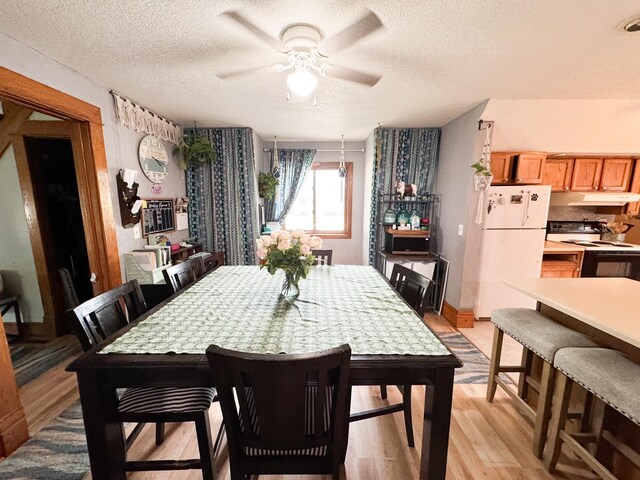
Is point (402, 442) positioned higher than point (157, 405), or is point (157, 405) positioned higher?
point (157, 405)

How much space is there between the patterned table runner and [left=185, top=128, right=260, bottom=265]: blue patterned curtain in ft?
6.25

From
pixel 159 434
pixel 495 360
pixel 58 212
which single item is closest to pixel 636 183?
pixel 495 360

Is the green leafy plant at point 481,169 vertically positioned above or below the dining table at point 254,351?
above

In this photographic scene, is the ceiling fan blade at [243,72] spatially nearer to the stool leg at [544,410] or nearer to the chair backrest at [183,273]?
the chair backrest at [183,273]

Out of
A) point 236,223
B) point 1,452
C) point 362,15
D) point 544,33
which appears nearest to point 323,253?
point 236,223

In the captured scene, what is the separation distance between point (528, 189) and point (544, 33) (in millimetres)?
1815

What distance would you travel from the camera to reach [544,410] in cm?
152

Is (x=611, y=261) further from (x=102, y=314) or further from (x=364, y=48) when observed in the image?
(x=102, y=314)

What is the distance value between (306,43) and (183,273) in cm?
178

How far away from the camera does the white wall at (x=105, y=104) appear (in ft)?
5.32

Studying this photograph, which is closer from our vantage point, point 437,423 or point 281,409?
point 281,409

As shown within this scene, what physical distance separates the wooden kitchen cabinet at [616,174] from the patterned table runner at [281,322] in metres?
3.54

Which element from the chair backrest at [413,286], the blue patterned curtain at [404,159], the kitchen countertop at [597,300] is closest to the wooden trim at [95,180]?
the chair backrest at [413,286]

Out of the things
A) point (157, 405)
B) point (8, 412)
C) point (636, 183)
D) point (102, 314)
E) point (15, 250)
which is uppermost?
point (636, 183)
